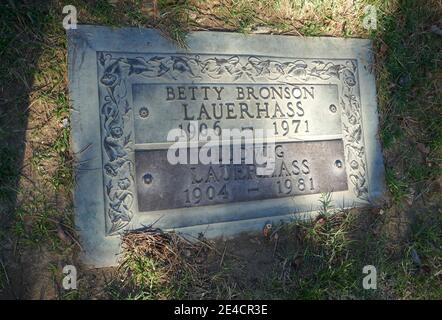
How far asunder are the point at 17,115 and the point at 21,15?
0.59 metres

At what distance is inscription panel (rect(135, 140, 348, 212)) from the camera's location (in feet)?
8.27

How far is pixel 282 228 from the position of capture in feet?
9.03

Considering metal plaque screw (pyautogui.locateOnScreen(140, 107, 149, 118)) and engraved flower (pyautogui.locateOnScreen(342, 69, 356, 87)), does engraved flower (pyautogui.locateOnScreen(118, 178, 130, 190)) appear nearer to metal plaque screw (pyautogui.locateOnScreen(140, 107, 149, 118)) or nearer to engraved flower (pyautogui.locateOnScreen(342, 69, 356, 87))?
metal plaque screw (pyautogui.locateOnScreen(140, 107, 149, 118))

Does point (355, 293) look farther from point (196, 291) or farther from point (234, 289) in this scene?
point (196, 291)

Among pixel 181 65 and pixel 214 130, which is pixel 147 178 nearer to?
pixel 214 130

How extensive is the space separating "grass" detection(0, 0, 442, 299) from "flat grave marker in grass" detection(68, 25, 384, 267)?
10 cm

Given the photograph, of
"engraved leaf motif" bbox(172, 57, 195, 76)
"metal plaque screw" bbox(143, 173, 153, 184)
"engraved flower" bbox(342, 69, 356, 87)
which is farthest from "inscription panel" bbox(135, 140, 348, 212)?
"engraved leaf motif" bbox(172, 57, 195, 76)

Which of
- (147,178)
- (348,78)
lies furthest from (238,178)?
(348,78)

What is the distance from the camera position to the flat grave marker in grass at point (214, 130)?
8.09 ft

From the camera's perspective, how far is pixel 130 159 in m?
2.50

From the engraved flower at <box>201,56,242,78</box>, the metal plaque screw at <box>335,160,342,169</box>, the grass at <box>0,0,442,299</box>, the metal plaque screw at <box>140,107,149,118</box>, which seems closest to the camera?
the grass at <box>0,0,442,299</box>

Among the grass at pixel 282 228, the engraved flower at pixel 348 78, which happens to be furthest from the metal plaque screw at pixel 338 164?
the engraved flower at pixel 348 78

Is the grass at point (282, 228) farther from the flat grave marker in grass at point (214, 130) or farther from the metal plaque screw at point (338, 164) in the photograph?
the metal plaque screw at point (338, 164)
